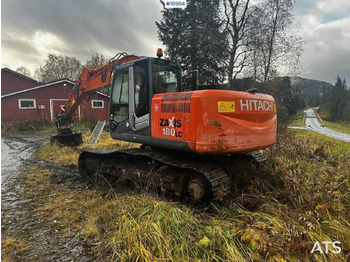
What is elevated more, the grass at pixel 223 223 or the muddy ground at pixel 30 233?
the grass at pixel 223 223

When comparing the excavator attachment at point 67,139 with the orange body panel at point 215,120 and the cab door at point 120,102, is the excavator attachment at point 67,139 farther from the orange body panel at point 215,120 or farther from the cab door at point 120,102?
the orange body panel at point 215,120

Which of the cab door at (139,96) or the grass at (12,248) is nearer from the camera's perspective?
the grass at (12,248)

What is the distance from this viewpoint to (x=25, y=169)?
6816mm

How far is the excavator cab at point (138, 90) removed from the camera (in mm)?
4406

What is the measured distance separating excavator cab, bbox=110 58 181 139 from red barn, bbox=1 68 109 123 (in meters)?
15.3

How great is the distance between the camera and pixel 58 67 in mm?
36969

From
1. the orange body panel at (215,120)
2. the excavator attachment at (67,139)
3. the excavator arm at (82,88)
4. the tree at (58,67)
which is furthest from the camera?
the tree at (58,67)

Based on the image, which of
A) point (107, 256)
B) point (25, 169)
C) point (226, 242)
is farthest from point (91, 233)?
point (25, 169)

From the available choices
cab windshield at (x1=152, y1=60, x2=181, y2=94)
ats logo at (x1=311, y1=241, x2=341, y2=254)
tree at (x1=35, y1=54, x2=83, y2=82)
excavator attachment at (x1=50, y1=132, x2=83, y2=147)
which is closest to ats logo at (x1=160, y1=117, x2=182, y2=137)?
cab windshield at (x1=152, y1=60, x2=181, y2=94)

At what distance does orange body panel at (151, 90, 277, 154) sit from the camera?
3.38 meters

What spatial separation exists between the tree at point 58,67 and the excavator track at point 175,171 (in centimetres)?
3704

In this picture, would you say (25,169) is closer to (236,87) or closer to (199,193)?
(199,193)

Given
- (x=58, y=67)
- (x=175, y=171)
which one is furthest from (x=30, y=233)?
(x=58, y=67)

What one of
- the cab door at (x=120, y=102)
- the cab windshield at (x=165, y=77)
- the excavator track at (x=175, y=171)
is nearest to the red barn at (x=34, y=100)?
the cab door at (x=120, y=102)
